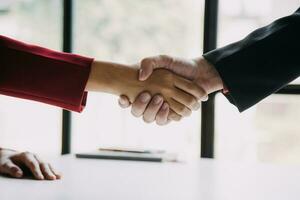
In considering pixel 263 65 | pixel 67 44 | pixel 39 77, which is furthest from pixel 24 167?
pixel 67 44

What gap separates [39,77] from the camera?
164 centimetres

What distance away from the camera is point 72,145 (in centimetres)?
288

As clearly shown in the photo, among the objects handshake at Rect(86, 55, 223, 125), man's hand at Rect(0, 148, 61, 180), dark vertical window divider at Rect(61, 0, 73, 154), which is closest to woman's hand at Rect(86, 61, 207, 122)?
handshake at Rect(86, 55, 223, 125)

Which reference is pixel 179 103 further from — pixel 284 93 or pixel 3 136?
pixel 3 136

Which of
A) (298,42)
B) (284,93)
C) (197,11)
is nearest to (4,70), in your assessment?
(298,42)

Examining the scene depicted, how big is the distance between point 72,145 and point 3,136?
52 centimetres

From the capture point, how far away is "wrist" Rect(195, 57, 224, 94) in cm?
170

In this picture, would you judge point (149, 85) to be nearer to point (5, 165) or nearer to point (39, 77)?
point (39, 77)

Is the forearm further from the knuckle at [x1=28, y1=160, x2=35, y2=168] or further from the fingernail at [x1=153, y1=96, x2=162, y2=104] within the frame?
the knuckle at [x1=28, y1=160, x2=35, y2=168]

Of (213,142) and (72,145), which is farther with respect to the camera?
(72,145)

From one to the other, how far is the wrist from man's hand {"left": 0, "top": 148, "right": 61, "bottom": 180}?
0.70m

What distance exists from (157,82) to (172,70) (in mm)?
80

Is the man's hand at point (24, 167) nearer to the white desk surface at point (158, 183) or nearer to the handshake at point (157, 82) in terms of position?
the white desk surface at point (158, 183)

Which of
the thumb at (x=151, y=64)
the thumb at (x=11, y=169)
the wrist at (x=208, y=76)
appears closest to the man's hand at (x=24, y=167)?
the thumb at (x=11, y=169)
